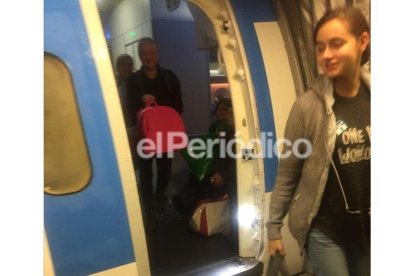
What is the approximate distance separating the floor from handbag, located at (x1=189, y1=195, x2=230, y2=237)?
2.0 inches

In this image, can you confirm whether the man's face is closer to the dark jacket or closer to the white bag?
the dark jacket

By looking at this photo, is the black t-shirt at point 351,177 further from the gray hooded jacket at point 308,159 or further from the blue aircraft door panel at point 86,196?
the blue aircraft door panel at point 86,196

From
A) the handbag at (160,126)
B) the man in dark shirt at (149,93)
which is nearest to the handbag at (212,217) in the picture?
the man in dark shirt at (149,93)

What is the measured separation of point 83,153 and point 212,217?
1.27 meters

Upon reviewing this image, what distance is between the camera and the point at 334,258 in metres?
1.06

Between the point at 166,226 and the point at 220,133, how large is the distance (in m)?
0.82

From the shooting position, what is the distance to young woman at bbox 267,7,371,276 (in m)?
0.99

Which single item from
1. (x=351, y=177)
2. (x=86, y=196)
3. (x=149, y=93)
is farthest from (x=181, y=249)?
(x=351, y=177)

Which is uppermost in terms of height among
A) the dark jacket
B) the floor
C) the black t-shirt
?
the dark jacket

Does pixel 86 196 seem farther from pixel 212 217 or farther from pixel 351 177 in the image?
pixel 212 217

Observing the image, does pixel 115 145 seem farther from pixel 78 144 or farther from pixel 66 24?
pixel 66 24

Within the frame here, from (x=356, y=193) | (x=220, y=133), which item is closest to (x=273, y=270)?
(x=356, y=193)

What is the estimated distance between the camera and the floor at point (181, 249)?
1.93 m

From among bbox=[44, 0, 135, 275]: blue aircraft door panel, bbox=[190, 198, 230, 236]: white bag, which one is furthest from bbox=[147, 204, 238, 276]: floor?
bbox=[44, 0, 135, 275]: blue aircraft door panel
